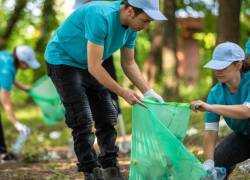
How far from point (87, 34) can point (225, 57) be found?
0.94m

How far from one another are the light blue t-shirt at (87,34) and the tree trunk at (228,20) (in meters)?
3.48

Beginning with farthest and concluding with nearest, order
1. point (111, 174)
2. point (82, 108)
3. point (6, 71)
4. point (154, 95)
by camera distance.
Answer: point (6, 71), point (111, 174), point (154, 95), point (82, 108)

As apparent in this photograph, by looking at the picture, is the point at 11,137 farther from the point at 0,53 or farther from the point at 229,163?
the point at 229,163

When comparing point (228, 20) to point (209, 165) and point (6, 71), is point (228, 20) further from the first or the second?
point (209, 165)

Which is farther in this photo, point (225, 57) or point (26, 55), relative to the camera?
point (26, 55)

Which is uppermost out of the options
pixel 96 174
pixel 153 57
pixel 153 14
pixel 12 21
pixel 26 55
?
pixel 153 14

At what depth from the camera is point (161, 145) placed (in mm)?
3994

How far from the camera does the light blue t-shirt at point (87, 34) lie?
13.0 ft

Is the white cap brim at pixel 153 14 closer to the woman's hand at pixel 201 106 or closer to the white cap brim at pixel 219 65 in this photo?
the white cap brim at pixel 219 65

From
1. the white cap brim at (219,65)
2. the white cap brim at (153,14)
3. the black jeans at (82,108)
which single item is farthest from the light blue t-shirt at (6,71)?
the white cap brim at (219,65)

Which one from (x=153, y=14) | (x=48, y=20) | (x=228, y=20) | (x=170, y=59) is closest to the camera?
(x=153, y=14)

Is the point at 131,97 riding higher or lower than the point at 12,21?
lower

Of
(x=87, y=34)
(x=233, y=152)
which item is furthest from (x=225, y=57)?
(x=87, y=34)

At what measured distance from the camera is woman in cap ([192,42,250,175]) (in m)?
3.90
